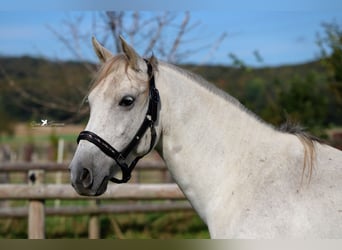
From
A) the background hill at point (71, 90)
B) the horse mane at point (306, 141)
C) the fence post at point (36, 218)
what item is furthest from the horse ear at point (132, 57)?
the background hill at point (71, 90)

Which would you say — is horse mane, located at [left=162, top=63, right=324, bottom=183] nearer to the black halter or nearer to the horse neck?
the horse neck

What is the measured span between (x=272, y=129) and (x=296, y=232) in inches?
26.4

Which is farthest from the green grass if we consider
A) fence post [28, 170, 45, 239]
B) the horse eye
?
the horse eye

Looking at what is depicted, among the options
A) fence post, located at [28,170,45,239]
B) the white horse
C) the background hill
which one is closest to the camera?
the white horse

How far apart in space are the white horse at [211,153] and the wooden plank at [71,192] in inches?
123

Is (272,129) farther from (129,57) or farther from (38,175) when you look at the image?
(38,175)

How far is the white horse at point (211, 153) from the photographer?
104 inches

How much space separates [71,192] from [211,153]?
3.36m

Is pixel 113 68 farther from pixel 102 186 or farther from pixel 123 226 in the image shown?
pixel 123 226

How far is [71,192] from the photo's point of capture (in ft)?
19.4

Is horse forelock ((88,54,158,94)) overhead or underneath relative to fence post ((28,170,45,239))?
overhead

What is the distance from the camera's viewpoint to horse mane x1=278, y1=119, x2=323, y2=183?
108 inches

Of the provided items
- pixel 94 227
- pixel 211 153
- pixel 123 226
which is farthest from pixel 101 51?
pixel 123 226

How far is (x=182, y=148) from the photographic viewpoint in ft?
9.82
